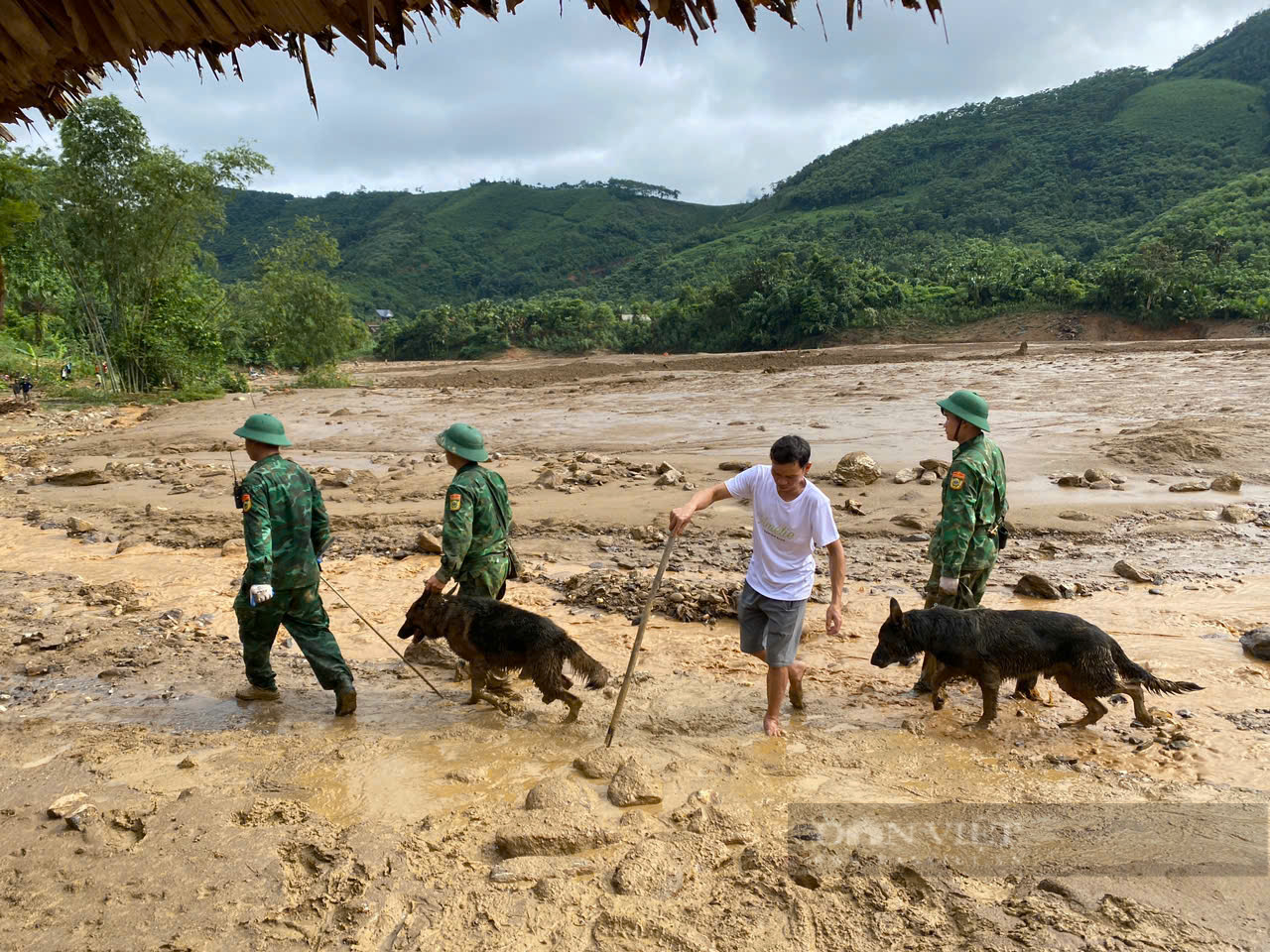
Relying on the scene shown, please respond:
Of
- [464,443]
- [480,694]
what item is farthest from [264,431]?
[480,694]

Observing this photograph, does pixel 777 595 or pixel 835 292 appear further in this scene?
pixel 835 292

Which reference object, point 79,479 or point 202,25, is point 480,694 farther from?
point 79,479

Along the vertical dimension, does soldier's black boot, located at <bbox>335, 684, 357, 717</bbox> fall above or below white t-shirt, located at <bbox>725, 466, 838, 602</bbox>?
below

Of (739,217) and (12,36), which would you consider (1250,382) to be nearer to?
(12,36)

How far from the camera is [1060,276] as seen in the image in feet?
115

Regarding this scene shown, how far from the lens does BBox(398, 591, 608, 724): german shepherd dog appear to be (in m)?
4.68

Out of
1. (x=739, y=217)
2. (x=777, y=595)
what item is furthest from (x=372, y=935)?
(x=739, y=217)

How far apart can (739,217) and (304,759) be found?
9059 centimetres

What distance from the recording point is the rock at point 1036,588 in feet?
22.1

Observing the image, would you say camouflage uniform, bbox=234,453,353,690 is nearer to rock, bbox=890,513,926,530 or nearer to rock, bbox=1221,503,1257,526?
rock, bbox=890,513,926,530

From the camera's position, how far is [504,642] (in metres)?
4.82

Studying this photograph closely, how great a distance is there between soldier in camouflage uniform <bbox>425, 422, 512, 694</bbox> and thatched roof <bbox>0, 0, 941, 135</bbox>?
6.99 ft

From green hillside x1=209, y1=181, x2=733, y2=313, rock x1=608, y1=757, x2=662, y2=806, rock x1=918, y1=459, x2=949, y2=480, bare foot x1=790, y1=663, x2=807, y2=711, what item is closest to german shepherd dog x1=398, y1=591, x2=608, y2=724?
rock x1=608, y1=757, x2=662, y2=806

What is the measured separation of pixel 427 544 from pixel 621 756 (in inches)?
195
